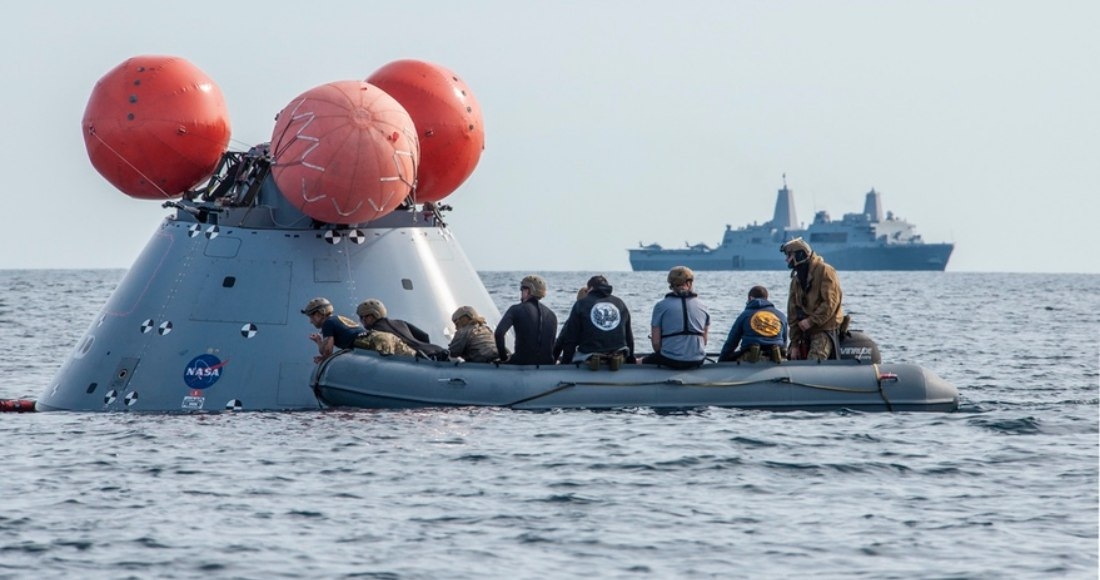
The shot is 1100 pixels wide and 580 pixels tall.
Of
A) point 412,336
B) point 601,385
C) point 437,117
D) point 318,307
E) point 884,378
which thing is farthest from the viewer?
point 437,117

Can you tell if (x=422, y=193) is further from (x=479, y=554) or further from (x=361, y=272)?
(x=479, y=554)

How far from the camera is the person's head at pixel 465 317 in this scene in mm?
17312

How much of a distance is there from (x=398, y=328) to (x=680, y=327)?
3156 millimetres

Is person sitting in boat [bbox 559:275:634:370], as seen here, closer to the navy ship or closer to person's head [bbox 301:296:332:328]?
person's head [bbox 301:296:332:328]

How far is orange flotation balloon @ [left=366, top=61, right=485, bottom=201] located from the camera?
19203 mm

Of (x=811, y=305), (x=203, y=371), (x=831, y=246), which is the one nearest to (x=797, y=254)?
(x=811, y=305)

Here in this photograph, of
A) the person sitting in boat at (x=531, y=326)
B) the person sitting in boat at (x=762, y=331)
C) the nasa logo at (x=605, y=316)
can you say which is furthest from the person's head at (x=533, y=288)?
the person sitting in boat at (x=762, y=331)

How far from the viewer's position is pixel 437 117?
19219mm

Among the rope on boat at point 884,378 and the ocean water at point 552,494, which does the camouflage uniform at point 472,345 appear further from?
the rope on boat at point 884,378

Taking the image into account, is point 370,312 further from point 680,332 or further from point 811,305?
point 811,305

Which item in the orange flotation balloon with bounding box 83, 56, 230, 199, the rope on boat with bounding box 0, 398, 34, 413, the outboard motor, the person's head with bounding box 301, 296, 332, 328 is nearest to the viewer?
the person's head with bounding box 301, 296, 332, 328

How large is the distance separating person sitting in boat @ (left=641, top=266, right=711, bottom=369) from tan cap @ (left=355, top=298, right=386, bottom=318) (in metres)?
3.00

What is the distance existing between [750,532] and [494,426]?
16.5 ft

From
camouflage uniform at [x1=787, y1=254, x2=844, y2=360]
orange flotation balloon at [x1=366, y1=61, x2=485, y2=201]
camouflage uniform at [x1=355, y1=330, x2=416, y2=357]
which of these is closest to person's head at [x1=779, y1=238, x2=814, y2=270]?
camouflage uniform at [x1=787, y1=254, x2=844, y2=360]
